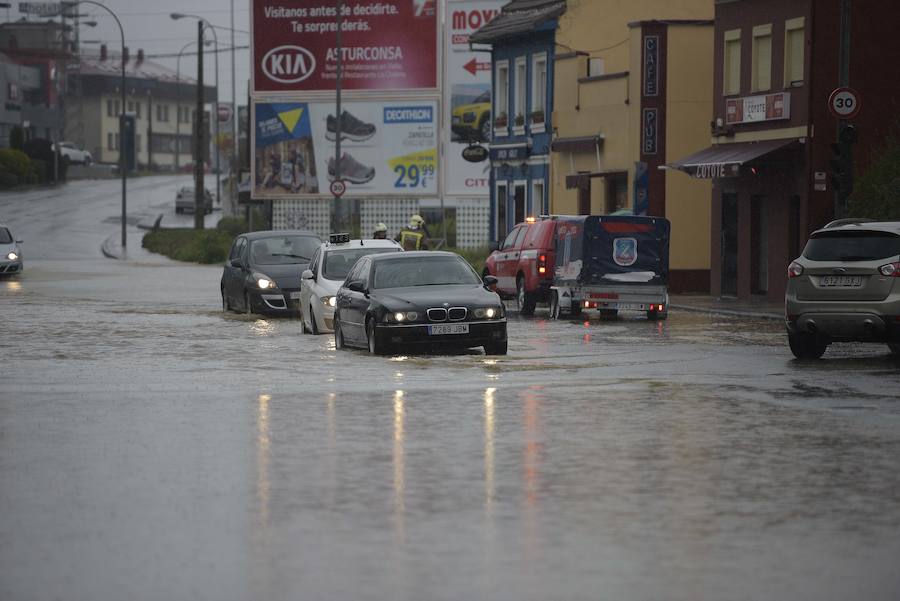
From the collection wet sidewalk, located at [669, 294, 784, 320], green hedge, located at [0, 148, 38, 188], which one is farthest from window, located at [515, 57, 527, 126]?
green hedge, located at [0, 148, 38, 188]

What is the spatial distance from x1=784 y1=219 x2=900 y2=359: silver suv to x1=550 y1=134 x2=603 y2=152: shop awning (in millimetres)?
27314

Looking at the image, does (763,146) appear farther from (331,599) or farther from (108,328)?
(331,599)

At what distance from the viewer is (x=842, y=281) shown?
70.1 feet

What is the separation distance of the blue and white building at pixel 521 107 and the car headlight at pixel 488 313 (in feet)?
105

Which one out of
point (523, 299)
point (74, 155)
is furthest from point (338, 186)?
point (74, 155)

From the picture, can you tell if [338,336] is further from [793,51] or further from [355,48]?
[355,48]

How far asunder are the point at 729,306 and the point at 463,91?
123ft

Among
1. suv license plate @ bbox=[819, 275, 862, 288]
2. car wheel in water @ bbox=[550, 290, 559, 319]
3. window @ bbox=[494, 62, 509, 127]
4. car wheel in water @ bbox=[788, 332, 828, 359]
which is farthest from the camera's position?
window @ bbox=[494, 62, 509, 127]

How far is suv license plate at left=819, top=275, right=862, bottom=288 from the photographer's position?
69.7 ft

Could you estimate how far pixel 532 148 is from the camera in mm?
56281

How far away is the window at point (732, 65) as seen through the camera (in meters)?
41.6

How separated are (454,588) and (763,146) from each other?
105 ft

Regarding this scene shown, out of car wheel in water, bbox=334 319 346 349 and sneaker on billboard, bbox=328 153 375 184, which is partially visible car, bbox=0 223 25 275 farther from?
car wheel in water, bbox=334 319 346 349

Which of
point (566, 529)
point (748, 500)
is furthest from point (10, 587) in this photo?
point (748, 500)
